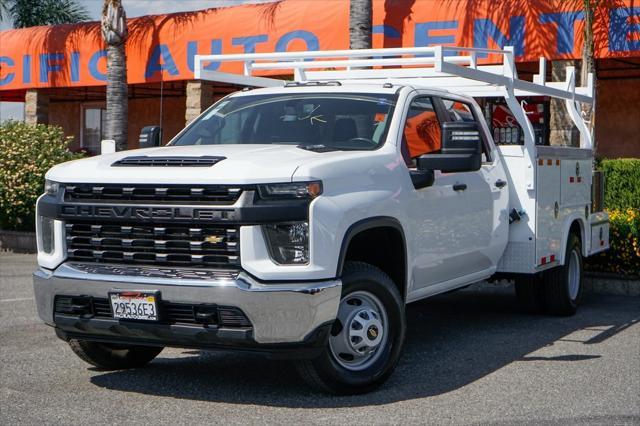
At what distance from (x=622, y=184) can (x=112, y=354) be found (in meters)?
9.31

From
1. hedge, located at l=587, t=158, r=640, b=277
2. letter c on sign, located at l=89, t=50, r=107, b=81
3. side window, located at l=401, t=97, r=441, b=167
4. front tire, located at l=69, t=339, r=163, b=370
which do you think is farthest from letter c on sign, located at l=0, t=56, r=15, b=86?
side window, located at l=401, t=97, r=441, b=167

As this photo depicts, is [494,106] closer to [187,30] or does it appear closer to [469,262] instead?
[469,262]

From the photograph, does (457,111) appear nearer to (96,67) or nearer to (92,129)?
(96,67)

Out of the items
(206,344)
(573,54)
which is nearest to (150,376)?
(206,344)

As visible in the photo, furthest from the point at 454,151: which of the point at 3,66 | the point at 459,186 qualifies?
the point at 3,66

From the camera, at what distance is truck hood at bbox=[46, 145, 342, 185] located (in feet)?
19.9

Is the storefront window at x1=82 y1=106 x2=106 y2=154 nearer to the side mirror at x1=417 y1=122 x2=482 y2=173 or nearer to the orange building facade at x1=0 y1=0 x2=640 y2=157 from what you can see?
the orange building facade at x1=0 y1=0 x2=640 y2=157

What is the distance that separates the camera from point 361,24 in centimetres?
1723

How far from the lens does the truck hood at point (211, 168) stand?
6.07 metres

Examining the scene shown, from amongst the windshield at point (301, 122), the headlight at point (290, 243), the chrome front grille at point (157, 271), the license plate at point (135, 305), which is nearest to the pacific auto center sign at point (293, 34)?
the windshield at point (301, 122)

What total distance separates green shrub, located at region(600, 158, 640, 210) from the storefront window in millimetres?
23096

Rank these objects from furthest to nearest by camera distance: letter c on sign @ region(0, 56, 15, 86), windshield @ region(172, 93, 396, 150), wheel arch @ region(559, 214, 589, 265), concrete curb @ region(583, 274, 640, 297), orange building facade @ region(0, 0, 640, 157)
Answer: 1. letter c on sign @ region(0, 56, 15, 86)
2. orange building facade @ region(0, 0, 640, 157)
3. concrete curb @ region(583, 274, 640, 297)
4. wheel arch @ region(559, 214, 589, 265)
5. windshield @ region(172, 93, 396, 150)

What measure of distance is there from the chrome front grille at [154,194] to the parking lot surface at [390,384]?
1.27 metres

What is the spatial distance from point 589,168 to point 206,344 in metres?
6.22
